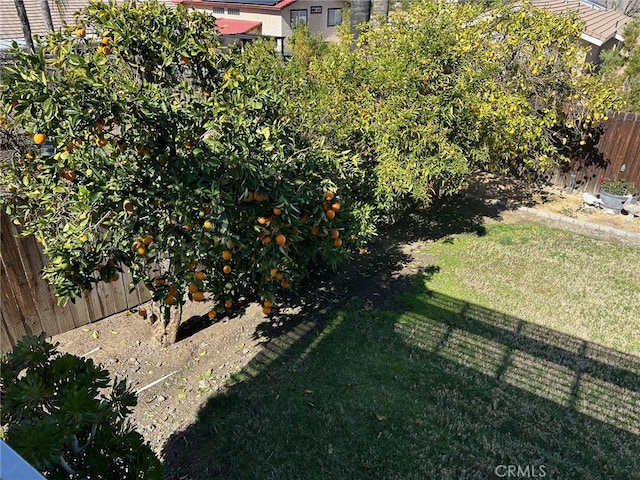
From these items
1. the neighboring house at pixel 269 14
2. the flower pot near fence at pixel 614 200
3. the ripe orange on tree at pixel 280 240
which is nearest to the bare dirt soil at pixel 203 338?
the flower pot near fence at pixel 614 200

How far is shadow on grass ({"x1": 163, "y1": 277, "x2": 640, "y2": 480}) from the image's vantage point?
3422 mm

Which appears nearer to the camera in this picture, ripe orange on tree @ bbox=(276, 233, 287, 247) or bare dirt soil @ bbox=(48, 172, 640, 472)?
ripe orange on tree @ bbox=(276, 233, 287, 247)

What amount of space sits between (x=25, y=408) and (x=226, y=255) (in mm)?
1620

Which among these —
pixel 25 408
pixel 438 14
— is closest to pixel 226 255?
pixel 25 408

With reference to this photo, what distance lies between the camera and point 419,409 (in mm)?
3912

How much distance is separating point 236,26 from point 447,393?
83.1ft

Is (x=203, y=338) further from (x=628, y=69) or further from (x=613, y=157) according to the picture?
(x=628, y=69)

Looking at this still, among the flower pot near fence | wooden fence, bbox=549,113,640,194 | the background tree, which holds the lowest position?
the flower pot near fence

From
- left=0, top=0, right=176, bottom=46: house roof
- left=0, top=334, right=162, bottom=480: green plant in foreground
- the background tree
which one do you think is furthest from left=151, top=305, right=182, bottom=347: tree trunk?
left=0, top=0, right=176, bottom=46: house roof

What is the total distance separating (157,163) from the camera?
10.5 feet

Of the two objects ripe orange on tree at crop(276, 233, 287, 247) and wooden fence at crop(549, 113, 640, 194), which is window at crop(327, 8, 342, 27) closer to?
wooden fence at crop(549, 113, 640, 194)

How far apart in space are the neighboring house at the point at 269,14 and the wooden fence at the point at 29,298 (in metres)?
21.7

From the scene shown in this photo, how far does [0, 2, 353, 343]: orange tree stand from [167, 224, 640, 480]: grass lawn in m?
1.03

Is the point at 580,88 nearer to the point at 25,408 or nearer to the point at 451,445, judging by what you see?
the point at 451,445
